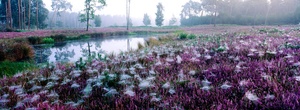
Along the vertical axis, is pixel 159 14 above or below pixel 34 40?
above

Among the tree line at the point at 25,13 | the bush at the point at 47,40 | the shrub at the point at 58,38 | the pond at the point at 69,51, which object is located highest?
the tree line at the point at 25,13

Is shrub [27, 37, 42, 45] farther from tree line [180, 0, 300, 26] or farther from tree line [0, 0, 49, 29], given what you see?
tree line [180, 0, 300, 26]

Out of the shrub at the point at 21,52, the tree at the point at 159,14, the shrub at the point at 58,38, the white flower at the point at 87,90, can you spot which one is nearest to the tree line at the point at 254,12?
the tree at the point at 159,14

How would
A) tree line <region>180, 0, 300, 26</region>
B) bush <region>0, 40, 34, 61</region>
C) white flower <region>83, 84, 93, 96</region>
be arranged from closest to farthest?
1. white flower <region>83, 84, 93, 96</region>
2. bush <region>0, 40, 34, 61</region>
3. tree line <region>180, 0, 300, 26</region>

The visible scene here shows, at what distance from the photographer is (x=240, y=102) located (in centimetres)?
268

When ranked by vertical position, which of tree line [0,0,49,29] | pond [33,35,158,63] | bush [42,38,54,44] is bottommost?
pond [33,35,158,63]

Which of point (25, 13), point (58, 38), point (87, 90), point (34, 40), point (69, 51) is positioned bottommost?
point (69, 51)

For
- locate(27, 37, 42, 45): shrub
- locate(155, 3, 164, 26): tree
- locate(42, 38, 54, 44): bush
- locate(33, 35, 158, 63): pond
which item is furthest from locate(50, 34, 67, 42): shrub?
locate(155, 3, 164, 26): tree

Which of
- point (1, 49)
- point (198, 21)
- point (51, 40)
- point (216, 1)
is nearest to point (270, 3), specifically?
point (216, 1)

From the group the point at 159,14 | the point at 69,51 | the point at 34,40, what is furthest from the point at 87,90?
the point at 159,14

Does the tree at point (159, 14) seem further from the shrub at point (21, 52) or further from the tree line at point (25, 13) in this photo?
the shrub at point (21, 52)

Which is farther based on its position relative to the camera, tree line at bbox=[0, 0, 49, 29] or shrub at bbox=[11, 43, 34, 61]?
tree line at bbox=[0, 0, 49, 29]

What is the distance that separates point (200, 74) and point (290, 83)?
1.66 m

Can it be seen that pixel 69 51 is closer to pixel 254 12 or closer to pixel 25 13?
pixel 25 13
